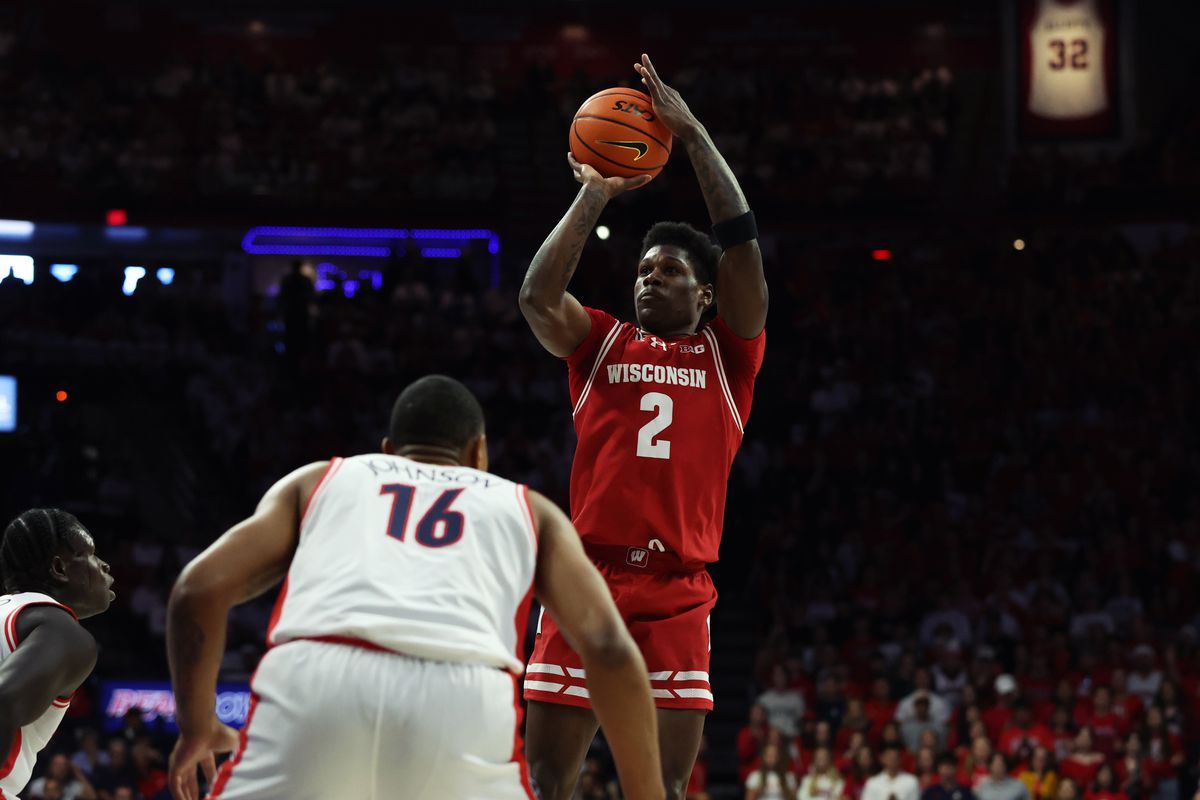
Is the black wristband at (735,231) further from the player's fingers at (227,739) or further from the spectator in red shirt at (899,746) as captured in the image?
the spectator in red shirt at (899,746)

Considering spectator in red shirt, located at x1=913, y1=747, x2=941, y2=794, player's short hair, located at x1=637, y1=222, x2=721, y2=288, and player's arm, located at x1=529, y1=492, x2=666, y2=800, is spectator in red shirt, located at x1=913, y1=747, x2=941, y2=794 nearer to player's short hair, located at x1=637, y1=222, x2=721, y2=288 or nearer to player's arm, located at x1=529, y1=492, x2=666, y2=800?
player's short hair, located at x1=637, y1=222, x2=721, y2=288

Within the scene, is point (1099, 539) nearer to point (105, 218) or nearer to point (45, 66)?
point (105, 218)

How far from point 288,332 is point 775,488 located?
676cm

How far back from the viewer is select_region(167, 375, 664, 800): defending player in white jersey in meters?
3.71

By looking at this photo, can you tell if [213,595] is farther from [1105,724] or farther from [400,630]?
[1105,724]

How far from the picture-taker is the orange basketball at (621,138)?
599cm

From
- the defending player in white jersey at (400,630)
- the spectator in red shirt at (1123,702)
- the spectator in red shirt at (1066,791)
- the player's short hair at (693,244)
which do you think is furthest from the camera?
the spectator in red shirt at (1123,702)

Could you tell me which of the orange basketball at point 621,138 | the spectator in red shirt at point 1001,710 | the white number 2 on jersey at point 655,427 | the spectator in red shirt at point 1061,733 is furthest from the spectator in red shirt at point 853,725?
the orange basketball at point 621,138

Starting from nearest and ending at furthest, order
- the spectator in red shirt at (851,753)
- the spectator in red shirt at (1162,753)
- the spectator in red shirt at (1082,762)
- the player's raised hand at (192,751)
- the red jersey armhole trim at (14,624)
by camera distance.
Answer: the player's raised hand at (192,751), the red jersey armhole trim at (14,624), the spectator in red shirt at (1162,753), the spectator in red shirt at (1082,762), the spectator in red shirt at (851,753)

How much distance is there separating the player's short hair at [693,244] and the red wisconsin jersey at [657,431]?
24 cm

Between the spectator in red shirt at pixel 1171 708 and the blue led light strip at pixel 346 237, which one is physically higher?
the blue led light strip at pixel 346 237

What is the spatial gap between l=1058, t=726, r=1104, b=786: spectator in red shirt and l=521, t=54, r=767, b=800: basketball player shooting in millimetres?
8711

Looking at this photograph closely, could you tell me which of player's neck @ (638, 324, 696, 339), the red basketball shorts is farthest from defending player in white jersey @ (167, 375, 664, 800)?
player's neck @ (638, 324, 696, 339)

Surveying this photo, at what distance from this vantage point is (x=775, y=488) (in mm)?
18094
